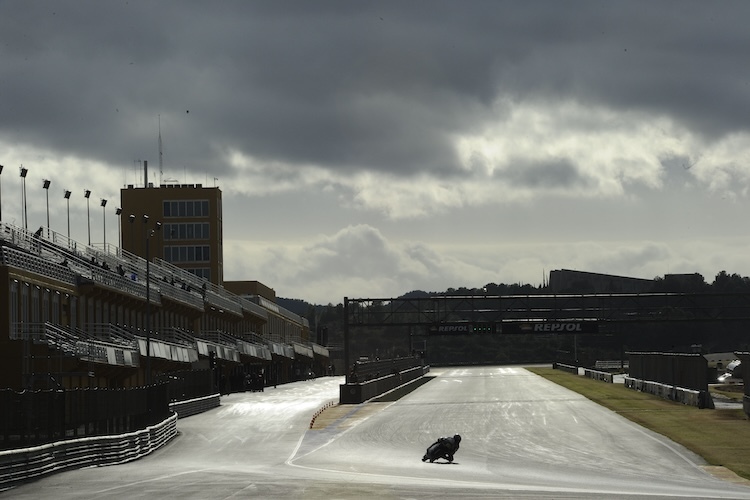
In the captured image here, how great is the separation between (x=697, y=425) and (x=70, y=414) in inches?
1036

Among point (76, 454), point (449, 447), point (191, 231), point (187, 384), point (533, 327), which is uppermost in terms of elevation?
point (191, 231)

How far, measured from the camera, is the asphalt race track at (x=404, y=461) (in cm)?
2762

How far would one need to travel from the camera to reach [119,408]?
1527 inches

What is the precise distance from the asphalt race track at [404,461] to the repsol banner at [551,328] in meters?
36.5

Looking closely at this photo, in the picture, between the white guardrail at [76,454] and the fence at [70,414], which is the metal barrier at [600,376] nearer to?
the white guardrail at [76,454]

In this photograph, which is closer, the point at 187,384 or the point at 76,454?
the point at 76,454

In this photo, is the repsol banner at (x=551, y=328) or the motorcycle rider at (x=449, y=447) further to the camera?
the repsol banner at (x=551, y=328)

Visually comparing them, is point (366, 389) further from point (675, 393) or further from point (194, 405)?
point (675, 393)

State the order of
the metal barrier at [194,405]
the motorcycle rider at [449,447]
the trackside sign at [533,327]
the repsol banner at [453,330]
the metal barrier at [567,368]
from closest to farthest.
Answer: the motorcycle rider at [449,447]
the metal barrier at [194,405]
the trackside sign at [533,327]
the repsol banner at [453,330]
the metal barrier at [567,368]

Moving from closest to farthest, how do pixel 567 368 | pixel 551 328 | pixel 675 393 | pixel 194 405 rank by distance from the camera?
pixel 194 405, pixel 675 393, pixel 551 328, pixel 567 368

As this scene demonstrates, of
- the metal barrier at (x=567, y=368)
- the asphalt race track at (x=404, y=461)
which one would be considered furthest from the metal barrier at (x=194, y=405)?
the metal barrier at (x=567, y=368)

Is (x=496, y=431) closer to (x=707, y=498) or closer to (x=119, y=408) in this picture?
(x=119, y=408)

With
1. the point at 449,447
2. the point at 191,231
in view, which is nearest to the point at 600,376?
the point at 191,231

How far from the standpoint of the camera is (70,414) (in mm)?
33781
